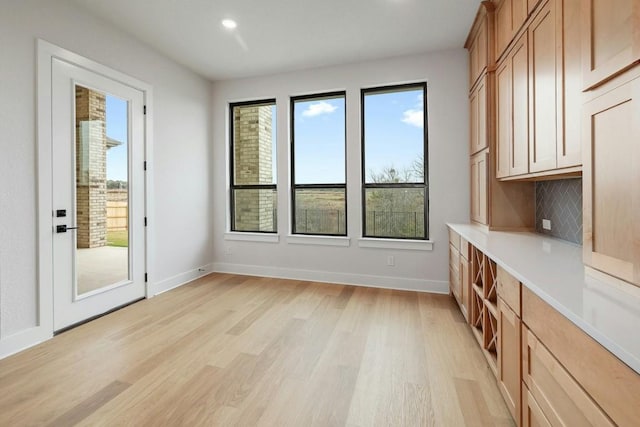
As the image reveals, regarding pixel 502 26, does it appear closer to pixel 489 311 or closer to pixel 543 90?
pixel 543 90

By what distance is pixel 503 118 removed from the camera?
8.79ft

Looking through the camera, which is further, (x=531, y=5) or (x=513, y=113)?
(x=513, y=113)

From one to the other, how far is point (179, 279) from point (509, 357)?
3858mm

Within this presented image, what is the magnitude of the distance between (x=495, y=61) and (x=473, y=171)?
117 centimetres

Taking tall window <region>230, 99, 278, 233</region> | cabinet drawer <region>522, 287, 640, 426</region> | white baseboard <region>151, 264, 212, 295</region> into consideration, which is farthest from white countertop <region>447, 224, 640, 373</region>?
white baseboard <region>151, 264, 212, 295</region>

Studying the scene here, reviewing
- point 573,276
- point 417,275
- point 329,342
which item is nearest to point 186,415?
point 329,342

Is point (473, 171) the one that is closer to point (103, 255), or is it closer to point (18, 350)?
point (103, 255)

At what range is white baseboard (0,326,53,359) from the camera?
7.66 feet

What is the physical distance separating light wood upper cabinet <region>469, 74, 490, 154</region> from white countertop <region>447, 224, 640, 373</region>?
142 centimetres

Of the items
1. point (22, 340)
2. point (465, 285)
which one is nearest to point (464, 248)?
point (465, 285)

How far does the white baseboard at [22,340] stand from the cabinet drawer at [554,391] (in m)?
3.42

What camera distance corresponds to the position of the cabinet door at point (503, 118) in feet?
8.34

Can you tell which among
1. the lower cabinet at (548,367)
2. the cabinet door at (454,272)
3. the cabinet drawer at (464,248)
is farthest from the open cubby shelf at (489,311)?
the cabinet door at (454,272)

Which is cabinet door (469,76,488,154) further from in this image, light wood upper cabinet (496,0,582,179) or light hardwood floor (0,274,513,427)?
light hardwood floor (0,274,513,427)
